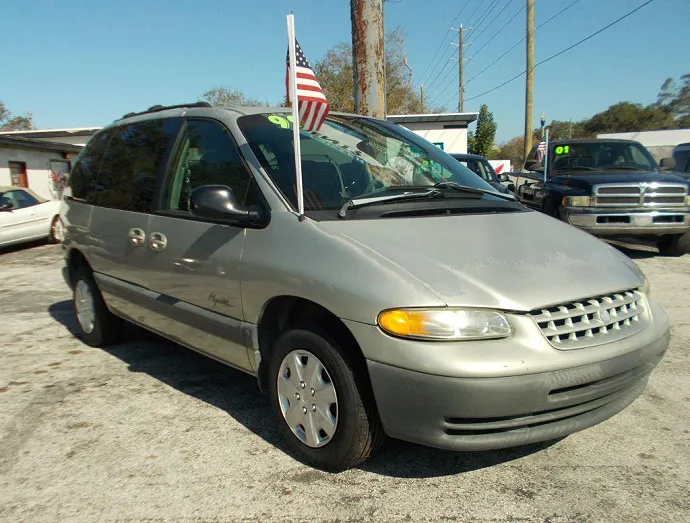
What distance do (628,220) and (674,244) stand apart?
122 cm

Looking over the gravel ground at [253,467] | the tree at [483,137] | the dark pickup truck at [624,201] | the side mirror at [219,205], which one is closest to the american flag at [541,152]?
the dark pickup truck at [624,201]

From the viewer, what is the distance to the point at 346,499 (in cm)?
253

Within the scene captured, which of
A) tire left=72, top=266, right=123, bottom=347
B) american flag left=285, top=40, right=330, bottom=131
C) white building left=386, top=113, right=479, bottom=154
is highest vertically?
white building left=386, top=113, right=479, bottom=154

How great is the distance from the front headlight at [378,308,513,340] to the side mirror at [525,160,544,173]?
8.48m

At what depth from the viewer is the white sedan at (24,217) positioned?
12352mm

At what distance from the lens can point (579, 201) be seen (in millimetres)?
8523

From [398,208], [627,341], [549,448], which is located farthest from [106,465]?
[627,341]

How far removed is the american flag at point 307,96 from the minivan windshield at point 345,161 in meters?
0.13

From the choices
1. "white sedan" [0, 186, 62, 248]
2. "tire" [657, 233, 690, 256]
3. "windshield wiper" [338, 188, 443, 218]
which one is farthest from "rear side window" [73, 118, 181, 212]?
"white sedan" [0, 186, 62, 248]

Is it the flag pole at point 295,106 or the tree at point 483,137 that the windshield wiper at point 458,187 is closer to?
the flag pole at point 295,106

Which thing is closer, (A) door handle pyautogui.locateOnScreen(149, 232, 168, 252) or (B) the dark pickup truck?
(A) door handle pyautogui.locateOnScreen(149, 232, 168, 252)

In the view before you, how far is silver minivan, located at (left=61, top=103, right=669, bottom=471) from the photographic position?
2295 millimetres

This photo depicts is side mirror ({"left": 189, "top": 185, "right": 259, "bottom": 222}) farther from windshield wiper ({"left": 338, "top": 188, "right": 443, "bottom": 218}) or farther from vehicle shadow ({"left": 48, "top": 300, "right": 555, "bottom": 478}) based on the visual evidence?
vehicle shadow ({"left": 48, "top": 300, "right": 555, "bottom": 478})

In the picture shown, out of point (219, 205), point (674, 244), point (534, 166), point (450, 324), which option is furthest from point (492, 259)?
point (534, 166)
